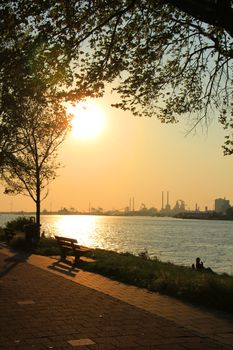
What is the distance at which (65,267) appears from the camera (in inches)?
668

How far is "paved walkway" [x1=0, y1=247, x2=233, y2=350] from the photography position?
7.26 metres

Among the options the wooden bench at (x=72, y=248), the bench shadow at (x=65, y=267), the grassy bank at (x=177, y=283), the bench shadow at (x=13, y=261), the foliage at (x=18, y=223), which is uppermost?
the foliage at (x=18, y=223)

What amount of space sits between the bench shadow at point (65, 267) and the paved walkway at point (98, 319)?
180 cm

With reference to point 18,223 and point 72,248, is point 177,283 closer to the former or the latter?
point 72,248

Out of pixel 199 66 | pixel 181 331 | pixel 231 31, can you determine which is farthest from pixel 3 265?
pixel 231 31

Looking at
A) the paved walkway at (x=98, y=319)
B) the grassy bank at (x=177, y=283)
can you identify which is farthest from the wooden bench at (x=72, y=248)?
the paved walkway at (x=98, y=319)

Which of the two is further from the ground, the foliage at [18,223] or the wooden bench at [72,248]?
the foliage at [18,223]

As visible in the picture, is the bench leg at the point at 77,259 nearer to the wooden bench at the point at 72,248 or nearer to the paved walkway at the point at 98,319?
the wooden bench at the point at 72,248

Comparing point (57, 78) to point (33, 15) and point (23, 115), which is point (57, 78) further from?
point (23, 115)

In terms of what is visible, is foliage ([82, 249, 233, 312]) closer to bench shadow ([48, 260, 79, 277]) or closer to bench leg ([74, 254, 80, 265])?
bench shadow ([48, 260, 79, 277])

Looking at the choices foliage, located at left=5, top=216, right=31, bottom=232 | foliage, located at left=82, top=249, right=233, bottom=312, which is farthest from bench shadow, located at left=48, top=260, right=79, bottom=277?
foliage, located at left=5, top=216, right=31, bottom=232

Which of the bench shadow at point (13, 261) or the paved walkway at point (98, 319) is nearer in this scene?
the paved walkway at point (98, 319)

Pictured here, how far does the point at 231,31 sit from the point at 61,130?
22938 millimetres

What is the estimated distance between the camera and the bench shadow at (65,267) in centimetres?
1565
